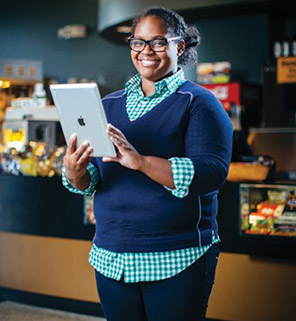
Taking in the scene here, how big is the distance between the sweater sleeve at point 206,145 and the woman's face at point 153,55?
148mm

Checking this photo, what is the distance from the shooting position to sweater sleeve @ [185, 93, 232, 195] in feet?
4.66

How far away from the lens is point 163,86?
1.55m

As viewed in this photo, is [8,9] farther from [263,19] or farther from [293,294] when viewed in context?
[293,294]

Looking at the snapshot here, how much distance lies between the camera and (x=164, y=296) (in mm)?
1476

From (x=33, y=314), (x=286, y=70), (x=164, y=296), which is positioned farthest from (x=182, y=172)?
(x=286, y=70)

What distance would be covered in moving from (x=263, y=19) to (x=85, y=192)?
18.0 feet

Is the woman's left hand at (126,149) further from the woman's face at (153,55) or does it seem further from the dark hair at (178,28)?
the dark hair at (178,28)

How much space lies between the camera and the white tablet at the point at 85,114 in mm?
1380

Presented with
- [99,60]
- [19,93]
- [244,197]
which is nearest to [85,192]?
[244,197]

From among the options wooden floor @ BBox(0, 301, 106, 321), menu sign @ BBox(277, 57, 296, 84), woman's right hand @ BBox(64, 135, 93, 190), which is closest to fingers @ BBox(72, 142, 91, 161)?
woman's right hand @ BBox(64, 135, 93, 190)

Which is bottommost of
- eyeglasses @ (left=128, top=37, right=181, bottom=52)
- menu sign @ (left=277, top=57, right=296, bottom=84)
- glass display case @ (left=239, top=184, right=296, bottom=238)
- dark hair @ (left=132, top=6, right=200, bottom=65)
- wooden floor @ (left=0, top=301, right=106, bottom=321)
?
wooden floor @ (left=0, top=301, right=106, bottom=321)

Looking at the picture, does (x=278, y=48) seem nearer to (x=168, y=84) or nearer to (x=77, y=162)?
(x=168, y=84)

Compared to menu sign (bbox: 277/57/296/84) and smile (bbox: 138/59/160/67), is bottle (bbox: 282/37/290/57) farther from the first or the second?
smile (bbox: 138/59/160/67)

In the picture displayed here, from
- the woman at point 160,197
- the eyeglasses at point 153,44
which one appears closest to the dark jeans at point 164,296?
the woman at point 160,197
